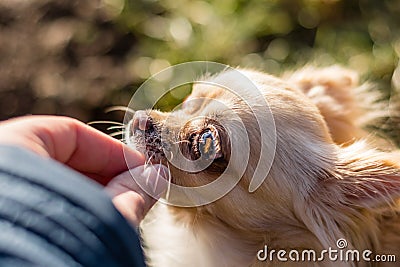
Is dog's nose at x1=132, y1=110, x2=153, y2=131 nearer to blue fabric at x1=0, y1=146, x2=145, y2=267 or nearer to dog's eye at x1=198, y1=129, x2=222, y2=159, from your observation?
dog's eye at x1=198, y1=129, x2=222, y2=159

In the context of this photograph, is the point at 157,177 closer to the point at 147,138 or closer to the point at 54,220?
the point at 147,138

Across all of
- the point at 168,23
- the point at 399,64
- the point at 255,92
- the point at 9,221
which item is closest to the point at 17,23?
the point at 168,23

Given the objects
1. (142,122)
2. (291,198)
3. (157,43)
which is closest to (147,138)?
(142,122)

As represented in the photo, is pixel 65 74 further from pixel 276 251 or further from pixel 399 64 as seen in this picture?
Result: pixel 276 251

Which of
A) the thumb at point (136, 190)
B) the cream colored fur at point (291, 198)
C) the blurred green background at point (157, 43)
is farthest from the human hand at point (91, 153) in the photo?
the blurred green background at point (157, 43)

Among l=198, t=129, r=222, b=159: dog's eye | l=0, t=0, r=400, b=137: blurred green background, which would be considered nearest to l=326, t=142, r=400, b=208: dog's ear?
l=198, t=129, r=222, b=159: dog's eye

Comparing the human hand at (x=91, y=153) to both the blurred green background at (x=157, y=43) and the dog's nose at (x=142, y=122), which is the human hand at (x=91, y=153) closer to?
the dog's nose at (x=142, y=122)

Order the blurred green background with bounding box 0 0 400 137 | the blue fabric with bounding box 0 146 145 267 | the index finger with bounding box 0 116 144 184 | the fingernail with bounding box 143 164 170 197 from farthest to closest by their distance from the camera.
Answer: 1. the blurred green background with bounding box 0 0 400 137
2. the fingernail with bounding box 143 164 170 197
3. the index finger with bounding box 0 116 144 184
4. the blue fabric with bounding box 0 146 145 267
